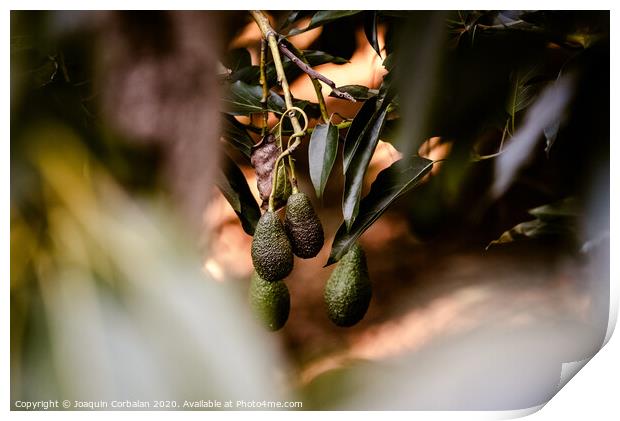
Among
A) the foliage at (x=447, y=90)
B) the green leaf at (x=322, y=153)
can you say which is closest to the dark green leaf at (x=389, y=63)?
the foliage at (x=447, y=90)

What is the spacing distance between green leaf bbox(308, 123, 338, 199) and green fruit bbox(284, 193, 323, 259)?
27mm

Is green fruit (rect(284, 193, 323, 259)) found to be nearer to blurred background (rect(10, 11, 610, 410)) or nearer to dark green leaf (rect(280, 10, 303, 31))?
blurred background (rect(10, 11, 610, 410))

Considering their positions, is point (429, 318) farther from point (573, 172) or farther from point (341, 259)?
point (573, 172)

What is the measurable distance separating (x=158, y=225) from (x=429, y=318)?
376 mm

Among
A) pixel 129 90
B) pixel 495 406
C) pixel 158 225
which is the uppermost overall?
pixel 129 90

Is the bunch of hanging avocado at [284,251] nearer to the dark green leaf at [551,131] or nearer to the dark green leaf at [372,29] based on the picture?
the dark green leaf at [372,29]

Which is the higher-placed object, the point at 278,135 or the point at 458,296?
the point at 278,135

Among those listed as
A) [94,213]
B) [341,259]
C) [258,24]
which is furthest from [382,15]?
[94,213]

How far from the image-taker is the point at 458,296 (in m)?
0.90

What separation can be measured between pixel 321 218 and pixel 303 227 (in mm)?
33

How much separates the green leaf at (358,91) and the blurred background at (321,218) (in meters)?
0.01

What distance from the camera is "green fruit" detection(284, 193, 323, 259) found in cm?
86

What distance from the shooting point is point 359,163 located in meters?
0.85

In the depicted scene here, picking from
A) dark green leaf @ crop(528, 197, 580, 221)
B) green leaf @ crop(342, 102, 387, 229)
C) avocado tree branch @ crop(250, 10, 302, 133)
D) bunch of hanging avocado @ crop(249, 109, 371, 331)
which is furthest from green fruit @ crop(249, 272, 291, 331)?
dark green leaf @ crop(528, 197, 580, 221)
